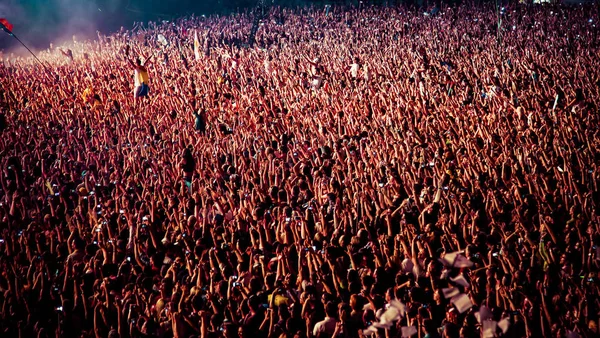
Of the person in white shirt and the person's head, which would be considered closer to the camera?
the person in white shirt

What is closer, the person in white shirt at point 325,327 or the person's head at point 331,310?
the person in white shirt at point 325,327

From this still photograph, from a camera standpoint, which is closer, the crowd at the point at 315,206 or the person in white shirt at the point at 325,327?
the person in white shirt at the point at 325,327

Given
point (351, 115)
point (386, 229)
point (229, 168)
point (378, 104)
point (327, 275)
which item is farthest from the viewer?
point (378, 104)

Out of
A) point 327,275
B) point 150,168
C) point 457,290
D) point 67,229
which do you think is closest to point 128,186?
point 150,168

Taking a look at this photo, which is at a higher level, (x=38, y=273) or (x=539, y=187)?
(x=539, y=187)

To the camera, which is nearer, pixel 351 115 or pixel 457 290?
pixel 457 290

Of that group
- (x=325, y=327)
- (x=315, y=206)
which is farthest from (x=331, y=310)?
(x=315, y=206)

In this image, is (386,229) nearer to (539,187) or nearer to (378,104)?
(539,187)

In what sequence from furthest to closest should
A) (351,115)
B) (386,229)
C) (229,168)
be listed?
(351,115), (229,168), (386,229)
